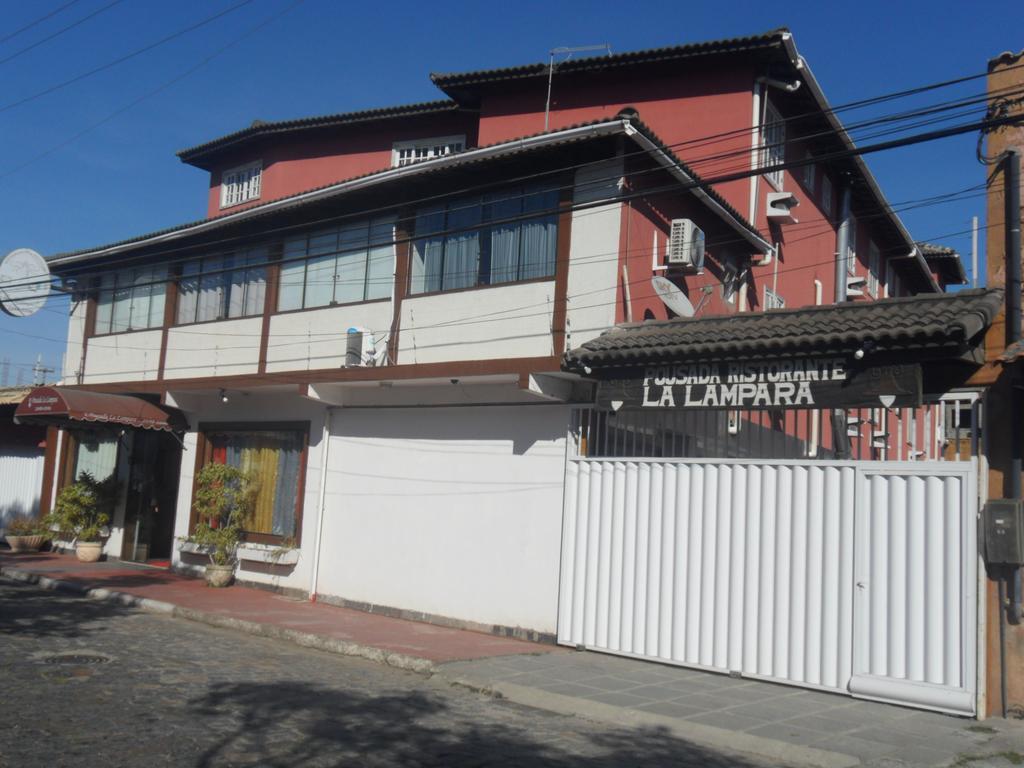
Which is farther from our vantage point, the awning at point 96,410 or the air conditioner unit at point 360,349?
the awning at point 96,410

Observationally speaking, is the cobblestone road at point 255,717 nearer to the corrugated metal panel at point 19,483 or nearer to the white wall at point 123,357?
the white wall at point 123,357

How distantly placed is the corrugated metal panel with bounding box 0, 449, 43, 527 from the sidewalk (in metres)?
9.56

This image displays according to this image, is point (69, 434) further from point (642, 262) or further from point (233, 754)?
point (233, 754)

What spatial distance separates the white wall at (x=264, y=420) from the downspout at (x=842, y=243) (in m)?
11.4

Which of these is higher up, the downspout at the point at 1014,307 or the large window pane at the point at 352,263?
the large window pane at the point at 352,263

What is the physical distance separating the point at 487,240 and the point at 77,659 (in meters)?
7.32

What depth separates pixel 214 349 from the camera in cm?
1705

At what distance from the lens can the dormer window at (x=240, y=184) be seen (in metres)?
22.9

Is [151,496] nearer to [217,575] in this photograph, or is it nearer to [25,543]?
[25,543]

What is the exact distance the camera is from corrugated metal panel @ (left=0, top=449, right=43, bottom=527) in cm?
2186

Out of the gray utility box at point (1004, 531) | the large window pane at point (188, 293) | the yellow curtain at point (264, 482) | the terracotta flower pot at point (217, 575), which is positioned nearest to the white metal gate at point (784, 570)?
the gray utility box at point (1004, 531)

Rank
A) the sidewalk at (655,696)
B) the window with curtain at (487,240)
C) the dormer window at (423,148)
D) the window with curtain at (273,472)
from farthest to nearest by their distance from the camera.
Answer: the dormer window at (423,148)
the window with curtain at (273,472)
the window with curtain at (487,240)
the sidewalk at (655,696)

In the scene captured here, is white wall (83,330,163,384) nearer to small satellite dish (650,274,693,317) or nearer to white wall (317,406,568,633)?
white wall (317,406,568,633)

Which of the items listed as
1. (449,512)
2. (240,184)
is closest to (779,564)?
(449,512)
